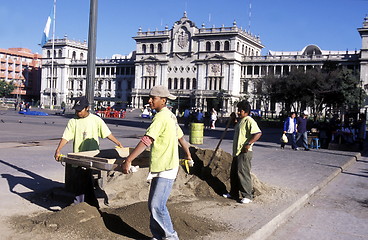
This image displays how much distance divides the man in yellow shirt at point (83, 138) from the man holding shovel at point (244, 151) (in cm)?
240

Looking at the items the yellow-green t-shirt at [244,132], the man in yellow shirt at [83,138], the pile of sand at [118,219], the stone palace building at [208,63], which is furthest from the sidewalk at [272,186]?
the stone palace building at [208,63]

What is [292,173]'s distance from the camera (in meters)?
11.1

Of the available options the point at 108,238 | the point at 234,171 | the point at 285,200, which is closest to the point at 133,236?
the point at 108,238

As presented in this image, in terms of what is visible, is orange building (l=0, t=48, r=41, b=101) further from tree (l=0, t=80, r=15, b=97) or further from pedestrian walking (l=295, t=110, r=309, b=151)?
pedestrian walking (l=295, t=110, r=309, b=151)

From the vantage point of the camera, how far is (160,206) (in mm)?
4438

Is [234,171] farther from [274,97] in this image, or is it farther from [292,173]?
[274,97]

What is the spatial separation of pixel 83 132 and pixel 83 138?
9 cm

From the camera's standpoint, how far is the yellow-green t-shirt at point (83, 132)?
5988mm

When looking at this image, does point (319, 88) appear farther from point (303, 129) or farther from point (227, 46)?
point (227, 46)

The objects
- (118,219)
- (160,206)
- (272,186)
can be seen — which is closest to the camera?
(160,206)

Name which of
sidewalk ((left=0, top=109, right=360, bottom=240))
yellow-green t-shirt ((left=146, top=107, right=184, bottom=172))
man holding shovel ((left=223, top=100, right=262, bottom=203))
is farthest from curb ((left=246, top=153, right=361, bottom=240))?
yellow-green t-shirt ((left=146, top=107, right=184, bottom=172))

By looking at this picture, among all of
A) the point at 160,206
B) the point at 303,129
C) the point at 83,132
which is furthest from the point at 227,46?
the point at 160,206

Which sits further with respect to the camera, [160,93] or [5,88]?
[5,88]

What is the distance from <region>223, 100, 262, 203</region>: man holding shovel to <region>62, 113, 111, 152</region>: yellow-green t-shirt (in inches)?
99.6
